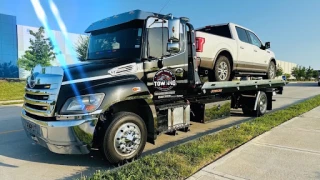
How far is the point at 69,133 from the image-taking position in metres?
3.69

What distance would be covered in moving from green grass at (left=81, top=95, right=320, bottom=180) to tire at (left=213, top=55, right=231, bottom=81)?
1413mm

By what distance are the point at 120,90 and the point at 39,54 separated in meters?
26.9

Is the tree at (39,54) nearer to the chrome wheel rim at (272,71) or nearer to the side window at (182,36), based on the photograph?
the chrome wheel rim at (272,71)

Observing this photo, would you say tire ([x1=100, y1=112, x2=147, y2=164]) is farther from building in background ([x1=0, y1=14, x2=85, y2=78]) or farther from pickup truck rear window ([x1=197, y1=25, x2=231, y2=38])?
building in background ([x1=0, y1=14, x2=85, y2=78])

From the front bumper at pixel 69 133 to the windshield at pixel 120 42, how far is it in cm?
143

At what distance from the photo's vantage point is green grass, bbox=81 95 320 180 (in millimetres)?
3430

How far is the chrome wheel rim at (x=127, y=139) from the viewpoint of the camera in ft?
13.4

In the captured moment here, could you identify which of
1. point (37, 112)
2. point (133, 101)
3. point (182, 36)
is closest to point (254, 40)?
point (182, 36)

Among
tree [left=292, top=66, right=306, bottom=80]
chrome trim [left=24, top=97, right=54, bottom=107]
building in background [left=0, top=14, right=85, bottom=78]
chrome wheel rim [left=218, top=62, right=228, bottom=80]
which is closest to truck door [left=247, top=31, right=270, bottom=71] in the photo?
chrome wheel rim [left=218, top=62, right=228, bottom=80]

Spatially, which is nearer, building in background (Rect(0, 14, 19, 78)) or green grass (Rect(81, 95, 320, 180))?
green grass (Rect(81, 95, 320, 180))

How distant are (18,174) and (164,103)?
2.76 m

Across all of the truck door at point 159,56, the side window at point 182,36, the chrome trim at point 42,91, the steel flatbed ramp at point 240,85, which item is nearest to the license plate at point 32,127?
the chrome trim at point 42,91

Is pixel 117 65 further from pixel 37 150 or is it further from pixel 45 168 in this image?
pixel 37 150

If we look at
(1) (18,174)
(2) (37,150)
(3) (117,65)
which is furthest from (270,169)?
(2) (37,150)
